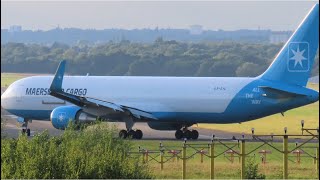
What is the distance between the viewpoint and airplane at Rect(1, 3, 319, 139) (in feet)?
180

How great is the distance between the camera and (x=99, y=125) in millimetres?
33406

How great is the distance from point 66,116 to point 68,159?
25670mm

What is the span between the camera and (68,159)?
2977 centimetres

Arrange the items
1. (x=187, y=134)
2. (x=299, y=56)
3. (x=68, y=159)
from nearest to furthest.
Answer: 1. (x=68, y=159)
2. (x=299, y=56)
3. (x=187, y=134)

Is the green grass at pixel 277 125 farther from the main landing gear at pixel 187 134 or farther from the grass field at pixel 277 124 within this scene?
the main landing gear at pixel 187 134

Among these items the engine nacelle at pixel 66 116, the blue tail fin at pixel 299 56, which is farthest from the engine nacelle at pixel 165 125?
the blue tail fin at pixel 299 56

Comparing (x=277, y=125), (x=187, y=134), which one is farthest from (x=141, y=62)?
(x=187, y=134)

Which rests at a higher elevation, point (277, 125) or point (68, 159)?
point (277, 125)

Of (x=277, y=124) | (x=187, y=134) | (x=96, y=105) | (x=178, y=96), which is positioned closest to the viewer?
(x=96, y=105)

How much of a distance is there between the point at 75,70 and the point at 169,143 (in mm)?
73585

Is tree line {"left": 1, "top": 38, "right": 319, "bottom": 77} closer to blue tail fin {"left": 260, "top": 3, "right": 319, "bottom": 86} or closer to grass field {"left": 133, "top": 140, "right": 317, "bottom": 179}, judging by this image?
blue tail fin {"left": 260, "top": 3, "right": 319, "bottom": 86}

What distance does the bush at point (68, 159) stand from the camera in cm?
2953

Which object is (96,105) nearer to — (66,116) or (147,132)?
(66,116)

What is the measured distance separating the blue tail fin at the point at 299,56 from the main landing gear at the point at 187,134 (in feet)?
17.4
